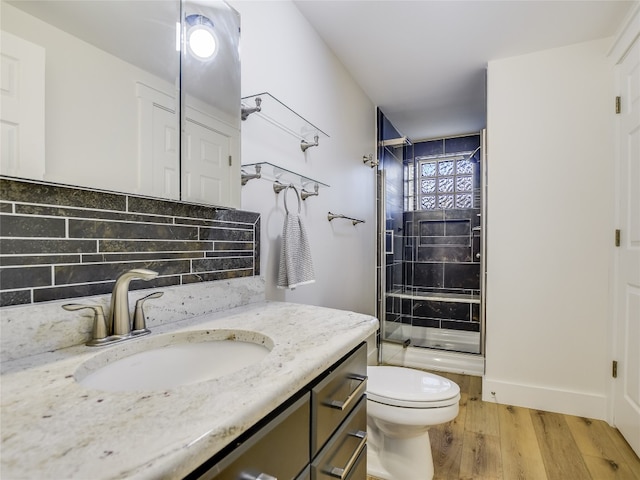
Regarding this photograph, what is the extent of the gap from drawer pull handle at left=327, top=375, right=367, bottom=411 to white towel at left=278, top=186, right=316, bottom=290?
0.56 m

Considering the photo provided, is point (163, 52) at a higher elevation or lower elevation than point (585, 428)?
higher

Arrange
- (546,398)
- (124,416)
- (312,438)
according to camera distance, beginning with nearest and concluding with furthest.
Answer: (124,416), (312,438), (546,398)

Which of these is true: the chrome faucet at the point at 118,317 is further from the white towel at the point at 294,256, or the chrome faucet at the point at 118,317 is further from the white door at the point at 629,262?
the white door at the point at 629,262

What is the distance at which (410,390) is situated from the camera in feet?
5.06

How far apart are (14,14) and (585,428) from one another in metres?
2.98

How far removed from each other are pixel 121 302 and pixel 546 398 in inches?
101

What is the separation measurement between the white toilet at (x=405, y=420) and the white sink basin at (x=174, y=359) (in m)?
0.86

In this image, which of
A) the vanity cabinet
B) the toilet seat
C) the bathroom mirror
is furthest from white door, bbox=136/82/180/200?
the toilet seat

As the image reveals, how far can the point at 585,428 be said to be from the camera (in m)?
1.96

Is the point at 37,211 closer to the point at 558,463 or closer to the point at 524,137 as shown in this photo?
the point at 558,463

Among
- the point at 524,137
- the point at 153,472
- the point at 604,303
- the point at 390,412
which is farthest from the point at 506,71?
the point at 153,472

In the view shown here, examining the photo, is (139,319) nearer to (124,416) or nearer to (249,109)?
(124,416)

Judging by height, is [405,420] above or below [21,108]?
below

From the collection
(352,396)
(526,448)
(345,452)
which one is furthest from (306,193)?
(526,448)
